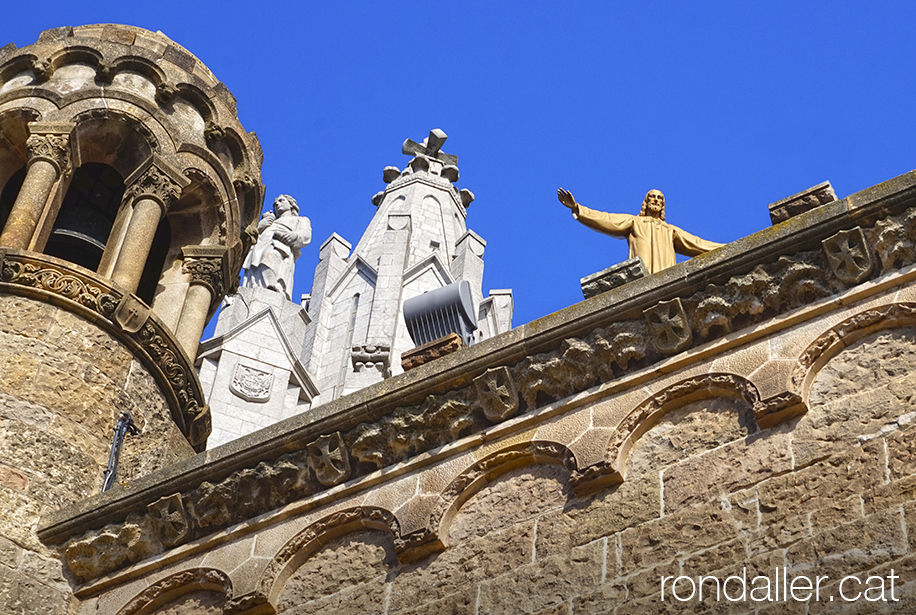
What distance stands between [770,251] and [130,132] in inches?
274

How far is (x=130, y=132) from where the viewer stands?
50.0ft

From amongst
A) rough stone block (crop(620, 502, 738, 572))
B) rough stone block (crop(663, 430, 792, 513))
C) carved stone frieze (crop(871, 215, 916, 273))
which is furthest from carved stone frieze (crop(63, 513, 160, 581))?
carved stone frieze (crop(871, 215, 916, 273))

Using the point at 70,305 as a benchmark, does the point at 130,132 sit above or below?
above

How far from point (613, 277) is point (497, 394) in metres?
1.08

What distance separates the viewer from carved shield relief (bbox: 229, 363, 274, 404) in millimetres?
27344

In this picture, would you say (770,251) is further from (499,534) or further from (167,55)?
(167,55)

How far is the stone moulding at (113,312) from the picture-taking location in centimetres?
1309

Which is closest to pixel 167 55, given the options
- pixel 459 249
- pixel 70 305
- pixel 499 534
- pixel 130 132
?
pixel 130 132

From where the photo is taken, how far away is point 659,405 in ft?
33.4

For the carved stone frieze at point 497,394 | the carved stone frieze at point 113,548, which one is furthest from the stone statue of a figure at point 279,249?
the carved stone frieze at point 497,394

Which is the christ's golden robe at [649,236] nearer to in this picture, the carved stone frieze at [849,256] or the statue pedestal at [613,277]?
the statue pedestal at [613,277]

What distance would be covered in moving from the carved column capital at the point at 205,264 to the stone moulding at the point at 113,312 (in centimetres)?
170

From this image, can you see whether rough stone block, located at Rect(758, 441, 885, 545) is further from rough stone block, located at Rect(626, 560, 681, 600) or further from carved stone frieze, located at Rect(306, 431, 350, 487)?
carved stone frieze, located at Rect(306, 431, 350, 487)

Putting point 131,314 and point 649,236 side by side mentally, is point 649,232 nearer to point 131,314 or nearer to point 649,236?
point 649,236
